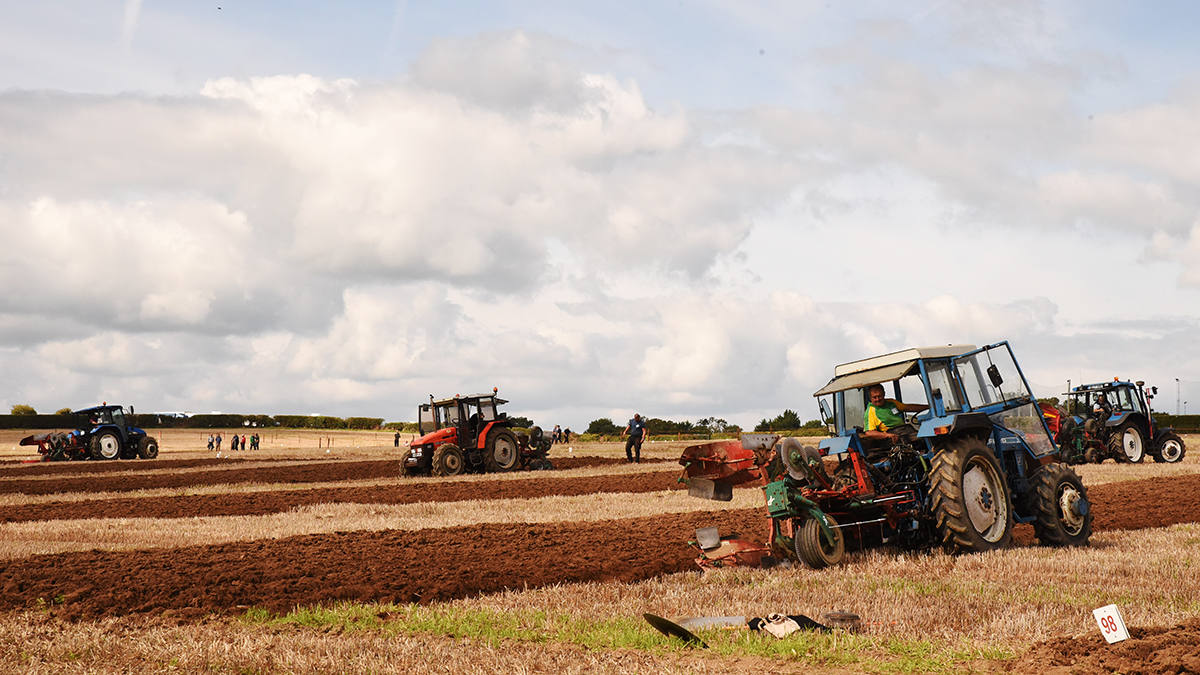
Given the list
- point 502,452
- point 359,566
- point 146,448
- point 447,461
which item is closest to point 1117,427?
point 502,452

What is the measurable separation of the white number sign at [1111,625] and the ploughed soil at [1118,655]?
37 millimetres

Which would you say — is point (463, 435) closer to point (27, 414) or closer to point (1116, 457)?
point (1116, 457)

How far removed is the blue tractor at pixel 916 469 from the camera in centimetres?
870

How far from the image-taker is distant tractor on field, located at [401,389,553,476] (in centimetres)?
2420

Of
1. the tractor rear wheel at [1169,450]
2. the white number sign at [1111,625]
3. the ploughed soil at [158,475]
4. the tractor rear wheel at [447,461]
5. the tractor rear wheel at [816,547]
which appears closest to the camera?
the white number sign at [1111,625]

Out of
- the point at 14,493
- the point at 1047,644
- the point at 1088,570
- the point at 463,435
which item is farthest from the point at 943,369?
the point at 14,493

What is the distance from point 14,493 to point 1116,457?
2530cm

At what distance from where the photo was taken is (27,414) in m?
76.1

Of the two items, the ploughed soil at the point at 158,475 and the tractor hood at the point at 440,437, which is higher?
the tractor hood at the point at 440,437

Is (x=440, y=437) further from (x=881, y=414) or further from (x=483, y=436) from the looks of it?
(x=881, y=414)

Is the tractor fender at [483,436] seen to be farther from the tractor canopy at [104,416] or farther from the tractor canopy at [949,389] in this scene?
the tractor canopy at [104,416]

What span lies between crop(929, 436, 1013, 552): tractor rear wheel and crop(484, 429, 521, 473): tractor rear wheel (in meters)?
16.5

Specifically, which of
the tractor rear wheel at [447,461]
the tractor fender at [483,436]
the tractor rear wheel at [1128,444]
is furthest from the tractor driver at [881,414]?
the tractor rear wheel at [1128,444]

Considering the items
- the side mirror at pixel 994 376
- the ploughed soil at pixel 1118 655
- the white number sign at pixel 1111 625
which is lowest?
the ploughed soil at pixel 1118 655
